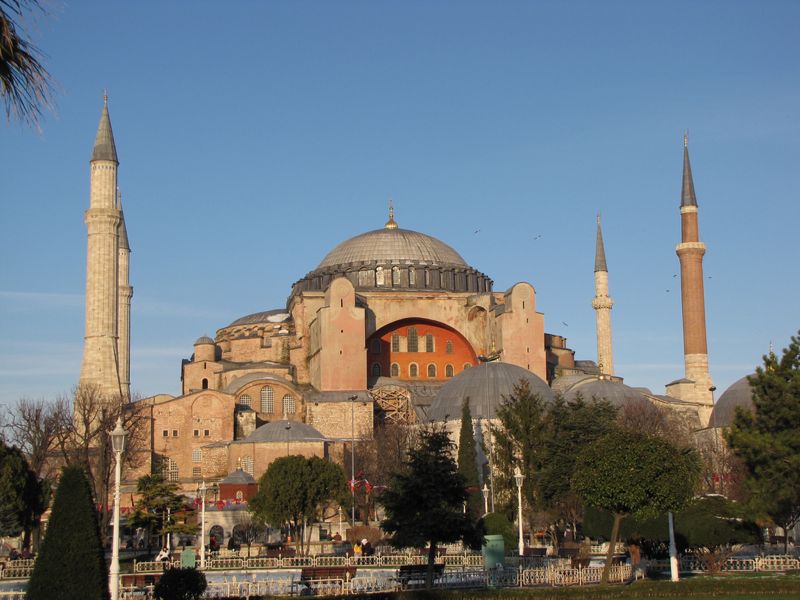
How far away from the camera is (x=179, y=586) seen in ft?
52.8

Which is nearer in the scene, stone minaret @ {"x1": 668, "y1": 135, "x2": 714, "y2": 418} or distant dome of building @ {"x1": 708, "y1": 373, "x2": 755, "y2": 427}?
distant dome of building @ {"x1": 708, "y1": 373, "x2": 755, "y2": 427}

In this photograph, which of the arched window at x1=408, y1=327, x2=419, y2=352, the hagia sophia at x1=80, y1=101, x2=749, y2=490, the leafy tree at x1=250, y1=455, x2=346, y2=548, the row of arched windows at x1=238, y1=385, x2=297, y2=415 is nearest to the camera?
the leafy tree at x1=250, y1=455, x2=346, y2=548

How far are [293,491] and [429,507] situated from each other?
12.9m

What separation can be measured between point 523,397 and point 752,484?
13.2 metres

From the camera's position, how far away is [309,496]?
34.2m

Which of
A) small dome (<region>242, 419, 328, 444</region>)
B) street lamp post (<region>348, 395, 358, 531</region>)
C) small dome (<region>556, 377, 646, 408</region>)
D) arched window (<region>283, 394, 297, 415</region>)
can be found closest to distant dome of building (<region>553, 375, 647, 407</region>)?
small dome (<region>556, 377, 646, 408</region>)

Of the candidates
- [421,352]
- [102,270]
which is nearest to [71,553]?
[102,270]

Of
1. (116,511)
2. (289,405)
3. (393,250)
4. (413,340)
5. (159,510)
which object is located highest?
(393,250)

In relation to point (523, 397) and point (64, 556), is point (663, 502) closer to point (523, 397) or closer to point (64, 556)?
point (64, 556)

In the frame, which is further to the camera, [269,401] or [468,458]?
[269,401]

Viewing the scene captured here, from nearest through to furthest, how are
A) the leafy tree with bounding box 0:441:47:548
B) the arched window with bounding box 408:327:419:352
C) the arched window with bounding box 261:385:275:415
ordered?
the leafy tree with bounding box 0:441:47:548 → the arched window with bounding box 261:385:275:415 → the arched window with bounding box 408:327:419:352

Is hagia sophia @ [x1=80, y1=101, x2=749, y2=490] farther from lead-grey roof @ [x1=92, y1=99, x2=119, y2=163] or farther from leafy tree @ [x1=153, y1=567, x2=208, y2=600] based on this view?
leafy tree @ [x1=153, y1=567, x2=208, y2=600]

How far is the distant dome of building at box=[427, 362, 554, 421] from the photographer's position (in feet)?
163

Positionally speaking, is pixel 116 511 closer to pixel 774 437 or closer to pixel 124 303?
pixel 774 437
